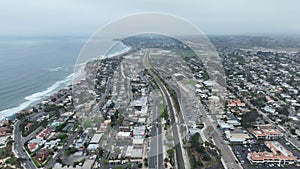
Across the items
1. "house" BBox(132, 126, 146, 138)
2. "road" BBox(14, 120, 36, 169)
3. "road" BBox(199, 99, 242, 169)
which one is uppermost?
"house" BBox(132, 126, 146, 138)

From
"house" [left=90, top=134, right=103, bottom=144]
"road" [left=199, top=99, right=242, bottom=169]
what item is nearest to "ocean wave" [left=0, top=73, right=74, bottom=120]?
"house" [left=90, top=134, right=103, bottom=144]

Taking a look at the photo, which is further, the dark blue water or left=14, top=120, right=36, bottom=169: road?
the dark blue water


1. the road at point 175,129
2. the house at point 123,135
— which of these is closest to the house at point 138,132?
the house at point 123,135

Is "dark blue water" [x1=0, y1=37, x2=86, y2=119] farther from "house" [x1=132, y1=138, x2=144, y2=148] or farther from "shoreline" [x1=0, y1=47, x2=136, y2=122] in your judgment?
"house" [x1=132, y1=138, x2=144, y2=148]

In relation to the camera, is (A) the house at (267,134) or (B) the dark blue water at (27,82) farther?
(B) the dark blue water at (27,82)

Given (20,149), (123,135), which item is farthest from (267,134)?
(20,149)

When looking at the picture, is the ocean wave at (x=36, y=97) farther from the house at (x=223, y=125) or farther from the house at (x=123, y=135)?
the house at (x=223, y=125)
